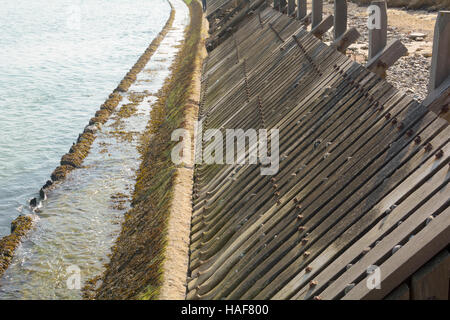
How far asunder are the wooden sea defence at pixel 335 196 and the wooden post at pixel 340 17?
2cm

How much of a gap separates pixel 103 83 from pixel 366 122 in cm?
2339

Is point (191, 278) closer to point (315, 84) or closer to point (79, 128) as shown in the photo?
point (315, 84)

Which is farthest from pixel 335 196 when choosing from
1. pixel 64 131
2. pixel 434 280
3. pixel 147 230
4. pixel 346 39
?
pixel 64 131

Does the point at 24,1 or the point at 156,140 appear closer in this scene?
the point at 156,140

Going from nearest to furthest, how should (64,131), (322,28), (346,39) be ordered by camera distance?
1. (346,39)
2. (322,28)
3. (64,131)

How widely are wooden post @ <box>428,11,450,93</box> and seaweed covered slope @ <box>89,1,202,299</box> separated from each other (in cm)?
413

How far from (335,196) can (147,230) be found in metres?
4.86

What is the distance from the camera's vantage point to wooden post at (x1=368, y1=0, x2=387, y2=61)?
6.81 m

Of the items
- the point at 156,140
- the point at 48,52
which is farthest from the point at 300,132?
the point at 48,52

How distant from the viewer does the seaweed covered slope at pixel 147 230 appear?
8156 mm

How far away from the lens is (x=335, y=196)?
5.77 meters

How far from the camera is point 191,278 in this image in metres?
7.36

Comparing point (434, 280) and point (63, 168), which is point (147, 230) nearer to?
point (63, 168)
